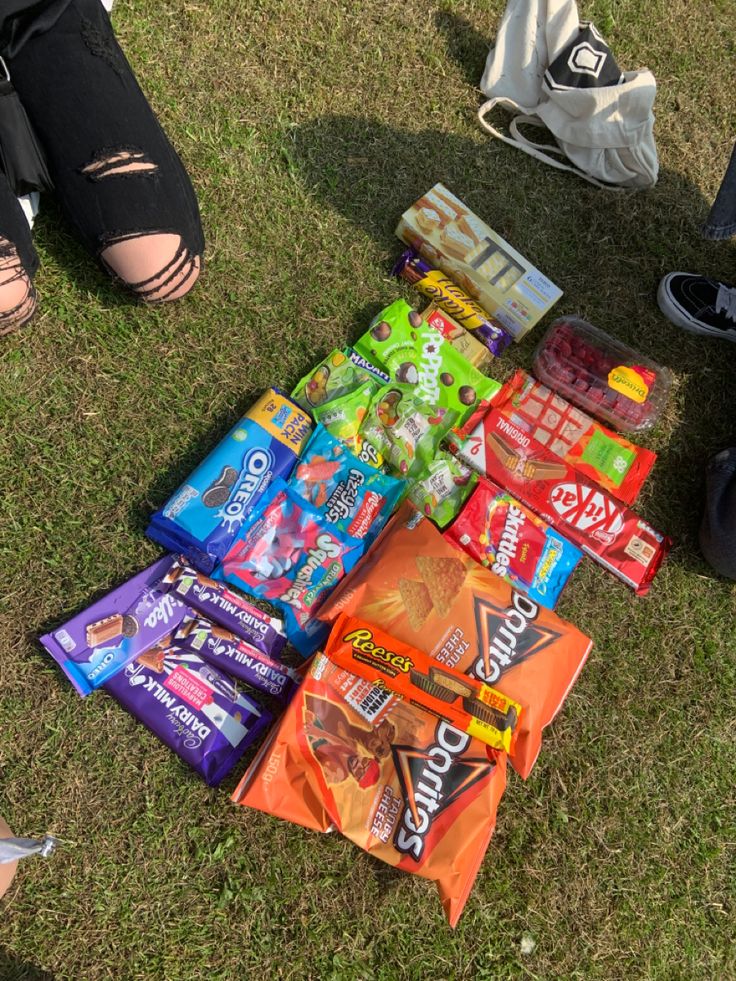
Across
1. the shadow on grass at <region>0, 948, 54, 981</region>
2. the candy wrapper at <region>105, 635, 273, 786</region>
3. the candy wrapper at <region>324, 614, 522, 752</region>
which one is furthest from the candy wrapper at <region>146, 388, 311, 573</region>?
the shadow on grass at <region>0, 948, 54, 981</region>

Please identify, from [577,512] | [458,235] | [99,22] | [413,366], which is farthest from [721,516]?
[99,22]

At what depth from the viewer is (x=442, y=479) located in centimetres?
233

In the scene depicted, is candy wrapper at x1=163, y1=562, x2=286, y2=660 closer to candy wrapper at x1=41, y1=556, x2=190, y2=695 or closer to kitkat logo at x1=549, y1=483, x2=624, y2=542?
candy wrapper at x1=41, y1=556, x2=190, y2=695

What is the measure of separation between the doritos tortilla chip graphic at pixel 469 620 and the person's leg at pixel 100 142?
122cm

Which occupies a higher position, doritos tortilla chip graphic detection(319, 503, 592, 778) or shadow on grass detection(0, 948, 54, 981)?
doritos tortilla chip graphic detection(319, 503, 592, 778)

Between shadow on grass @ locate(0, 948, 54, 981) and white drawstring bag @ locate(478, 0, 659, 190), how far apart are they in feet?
10.8

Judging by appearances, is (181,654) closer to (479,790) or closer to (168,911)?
(168,911)

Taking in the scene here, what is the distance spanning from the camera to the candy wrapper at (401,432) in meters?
2.33

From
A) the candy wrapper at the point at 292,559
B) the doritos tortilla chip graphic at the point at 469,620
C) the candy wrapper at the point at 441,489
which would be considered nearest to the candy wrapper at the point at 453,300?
the candy wrapper at the point at 441,489

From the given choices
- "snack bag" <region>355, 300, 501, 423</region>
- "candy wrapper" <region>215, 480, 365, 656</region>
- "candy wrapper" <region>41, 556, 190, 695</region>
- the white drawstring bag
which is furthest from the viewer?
the white drawstring bag

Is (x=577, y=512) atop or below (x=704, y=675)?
atop

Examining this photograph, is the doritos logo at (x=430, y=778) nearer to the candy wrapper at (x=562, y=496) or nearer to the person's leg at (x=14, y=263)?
the candy wrapper at (x=562, y=496)

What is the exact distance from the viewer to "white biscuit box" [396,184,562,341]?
2479 millimetres

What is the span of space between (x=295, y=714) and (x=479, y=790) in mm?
583
